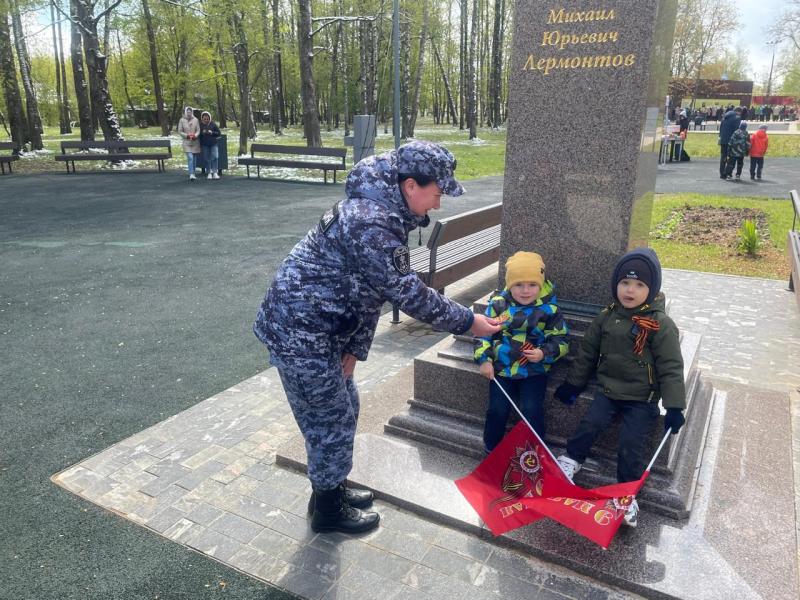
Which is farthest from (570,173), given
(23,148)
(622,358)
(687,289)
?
(23,148)

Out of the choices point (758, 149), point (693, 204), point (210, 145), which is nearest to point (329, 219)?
point (693, 204)

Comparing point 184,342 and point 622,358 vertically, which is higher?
point 622,358

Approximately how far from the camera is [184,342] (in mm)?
5430

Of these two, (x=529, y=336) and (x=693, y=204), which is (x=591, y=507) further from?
(x=693, y=204)

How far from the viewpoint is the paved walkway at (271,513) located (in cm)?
264

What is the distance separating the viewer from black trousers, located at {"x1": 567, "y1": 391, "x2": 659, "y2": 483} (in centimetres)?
294

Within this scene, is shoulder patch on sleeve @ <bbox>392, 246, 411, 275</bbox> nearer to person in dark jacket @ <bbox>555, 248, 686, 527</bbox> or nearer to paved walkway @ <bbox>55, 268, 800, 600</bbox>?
person in dark jacket @ <bbox>555, 248, 686, 527</bbox>

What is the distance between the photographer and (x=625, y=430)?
2.96m

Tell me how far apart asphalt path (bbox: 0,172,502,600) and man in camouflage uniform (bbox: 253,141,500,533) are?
→ 87 cm

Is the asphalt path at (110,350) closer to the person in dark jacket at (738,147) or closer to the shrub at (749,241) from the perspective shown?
the shrub at (749,241)

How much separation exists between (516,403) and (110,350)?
11.8 ft

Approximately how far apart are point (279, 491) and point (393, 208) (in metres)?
1.74

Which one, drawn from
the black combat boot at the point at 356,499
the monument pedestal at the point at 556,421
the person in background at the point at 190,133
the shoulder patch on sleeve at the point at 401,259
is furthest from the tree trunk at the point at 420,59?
the shoulder patch on sleeve at the point at 401,259

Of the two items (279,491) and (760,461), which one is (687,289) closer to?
(760,461)
